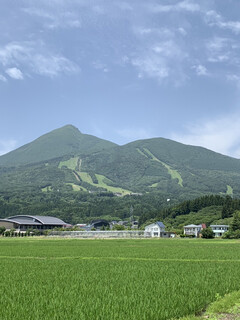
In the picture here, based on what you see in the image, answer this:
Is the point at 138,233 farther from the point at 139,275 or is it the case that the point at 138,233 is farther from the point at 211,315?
the point at 211,315

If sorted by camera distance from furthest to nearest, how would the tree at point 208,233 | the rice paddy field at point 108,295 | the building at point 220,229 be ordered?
the building at point 220,229, the tree at point 208,233, the rice paddy field at point 108,295

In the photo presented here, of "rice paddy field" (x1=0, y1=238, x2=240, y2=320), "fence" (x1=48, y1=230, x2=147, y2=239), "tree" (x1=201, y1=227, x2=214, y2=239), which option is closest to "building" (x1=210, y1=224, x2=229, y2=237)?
"fence" (x1=48, y1=230, x2=147, y2=239)

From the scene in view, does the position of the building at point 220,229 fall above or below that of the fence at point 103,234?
above

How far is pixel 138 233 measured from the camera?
107 m

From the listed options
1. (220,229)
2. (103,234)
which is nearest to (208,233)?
(220,229)

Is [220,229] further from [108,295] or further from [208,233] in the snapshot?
[108,295]

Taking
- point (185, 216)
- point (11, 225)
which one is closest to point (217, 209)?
point (185, 216)

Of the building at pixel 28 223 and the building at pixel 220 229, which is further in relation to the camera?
the building at pixel 28 223

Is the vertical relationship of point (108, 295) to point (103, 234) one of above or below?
above

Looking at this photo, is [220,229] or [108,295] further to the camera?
[220,229]

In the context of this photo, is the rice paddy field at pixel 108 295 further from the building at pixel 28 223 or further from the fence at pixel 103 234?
the building at pixel 28 223

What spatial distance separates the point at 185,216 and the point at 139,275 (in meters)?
132

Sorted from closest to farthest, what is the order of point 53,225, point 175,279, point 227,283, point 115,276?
1. point 227,283
2. point 175,279
3. point 115,276
4. point 53,225

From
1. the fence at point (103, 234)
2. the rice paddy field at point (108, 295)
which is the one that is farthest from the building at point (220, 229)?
the rice paddy field at point (108, 295)
